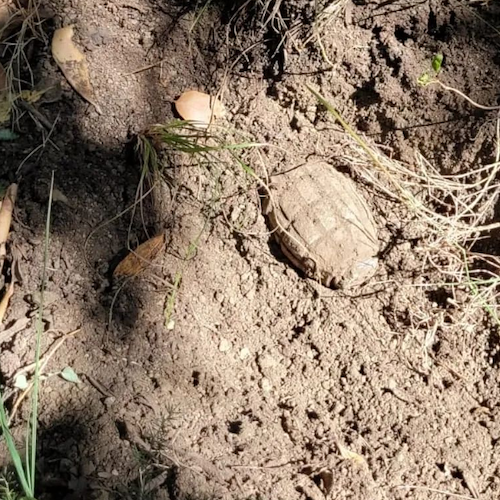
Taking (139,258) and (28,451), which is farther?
(139,258)

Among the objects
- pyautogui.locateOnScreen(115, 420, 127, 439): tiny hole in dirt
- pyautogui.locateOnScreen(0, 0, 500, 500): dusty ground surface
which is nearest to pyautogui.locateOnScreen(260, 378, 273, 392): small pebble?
pyautogui.locateOnScreen(0, 0, 500, 500): dusty ground surface

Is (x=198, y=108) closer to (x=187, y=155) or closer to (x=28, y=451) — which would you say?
(x=187, y=155)

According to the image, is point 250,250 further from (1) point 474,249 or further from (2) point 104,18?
(2) point 104,18

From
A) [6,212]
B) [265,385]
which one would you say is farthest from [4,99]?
[265,385]

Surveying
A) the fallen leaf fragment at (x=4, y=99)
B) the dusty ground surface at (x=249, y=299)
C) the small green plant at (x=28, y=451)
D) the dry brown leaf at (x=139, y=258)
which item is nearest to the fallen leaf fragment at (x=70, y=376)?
the dusty ground surface at (x=249, y=299)

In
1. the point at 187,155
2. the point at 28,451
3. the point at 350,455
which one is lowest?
the point at 350,455
